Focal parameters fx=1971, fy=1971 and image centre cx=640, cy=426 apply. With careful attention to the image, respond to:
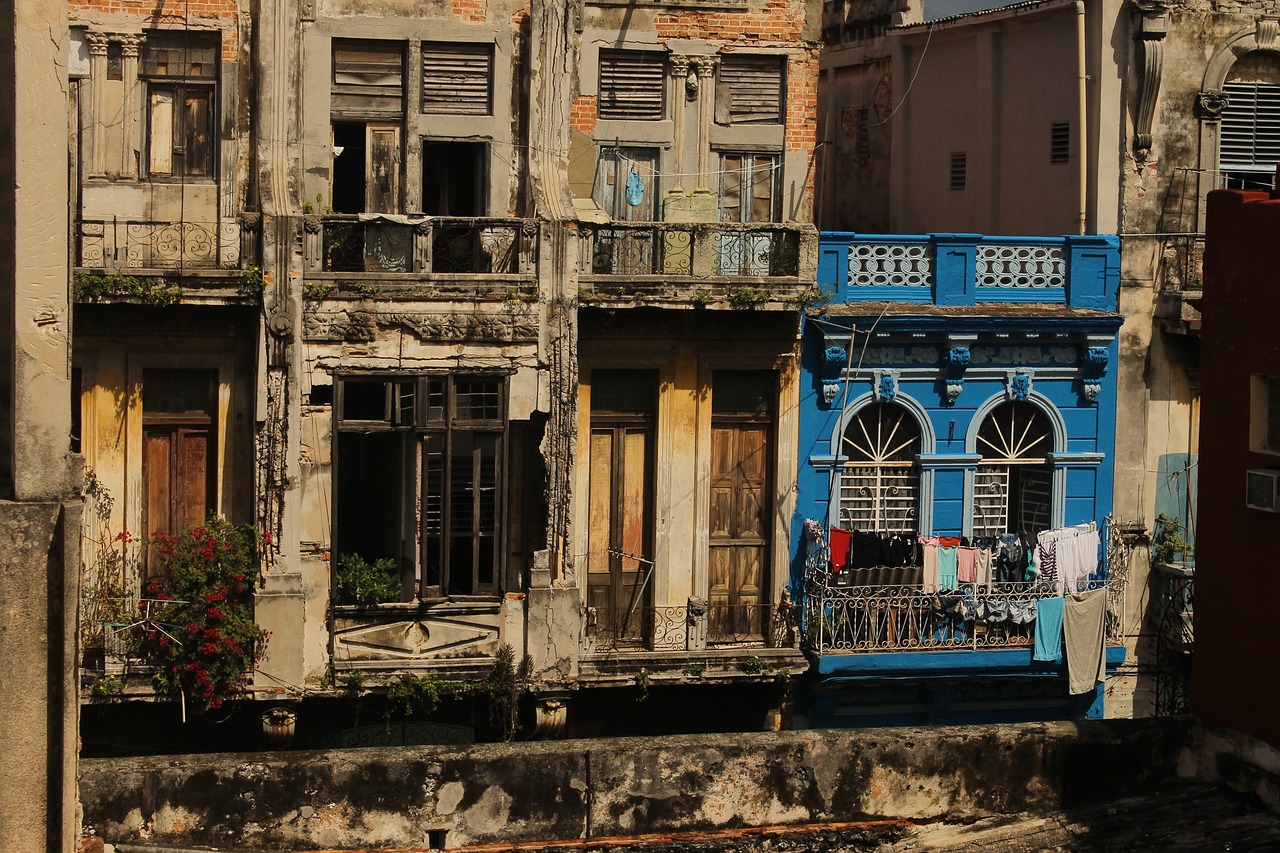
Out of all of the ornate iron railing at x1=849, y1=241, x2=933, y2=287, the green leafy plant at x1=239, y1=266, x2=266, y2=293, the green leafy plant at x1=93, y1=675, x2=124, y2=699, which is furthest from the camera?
the ornate iron railing at x1=849, y1=241, x2=933, y2=287

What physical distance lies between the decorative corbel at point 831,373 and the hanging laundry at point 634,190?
2873mm

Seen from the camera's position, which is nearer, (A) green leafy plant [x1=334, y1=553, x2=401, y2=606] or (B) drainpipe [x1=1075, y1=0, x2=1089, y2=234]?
(A) green leafy plant [x1=334, y1=553, x2=401, y2=606]

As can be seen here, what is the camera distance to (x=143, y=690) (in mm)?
21266

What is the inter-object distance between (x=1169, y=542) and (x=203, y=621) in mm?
12038

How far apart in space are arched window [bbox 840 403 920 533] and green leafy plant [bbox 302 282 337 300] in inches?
259

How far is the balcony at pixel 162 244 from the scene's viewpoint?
21.7 meters

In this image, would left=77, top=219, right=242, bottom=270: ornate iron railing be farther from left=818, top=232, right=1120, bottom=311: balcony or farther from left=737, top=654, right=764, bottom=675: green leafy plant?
left=737, top=654, right=764, bottom=675: green leafy plant

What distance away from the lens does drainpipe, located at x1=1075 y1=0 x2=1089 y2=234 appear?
24.6 m

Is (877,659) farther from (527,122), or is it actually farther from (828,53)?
(828,53)

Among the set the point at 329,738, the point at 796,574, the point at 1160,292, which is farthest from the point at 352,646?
the point at 1160,292

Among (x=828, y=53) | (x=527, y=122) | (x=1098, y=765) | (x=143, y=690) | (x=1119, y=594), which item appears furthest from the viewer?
(x=828, y=53)

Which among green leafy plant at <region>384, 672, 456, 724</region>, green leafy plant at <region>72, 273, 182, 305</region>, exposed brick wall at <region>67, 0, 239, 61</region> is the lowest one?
green leafy plant at <region>384, 672, 456, 724</region>

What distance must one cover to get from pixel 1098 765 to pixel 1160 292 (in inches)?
435

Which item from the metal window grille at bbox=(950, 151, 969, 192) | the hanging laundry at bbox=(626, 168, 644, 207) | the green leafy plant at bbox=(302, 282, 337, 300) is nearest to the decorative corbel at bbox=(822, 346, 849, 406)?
the hanging laundry at bbox=(626, 168, 644, 207)
